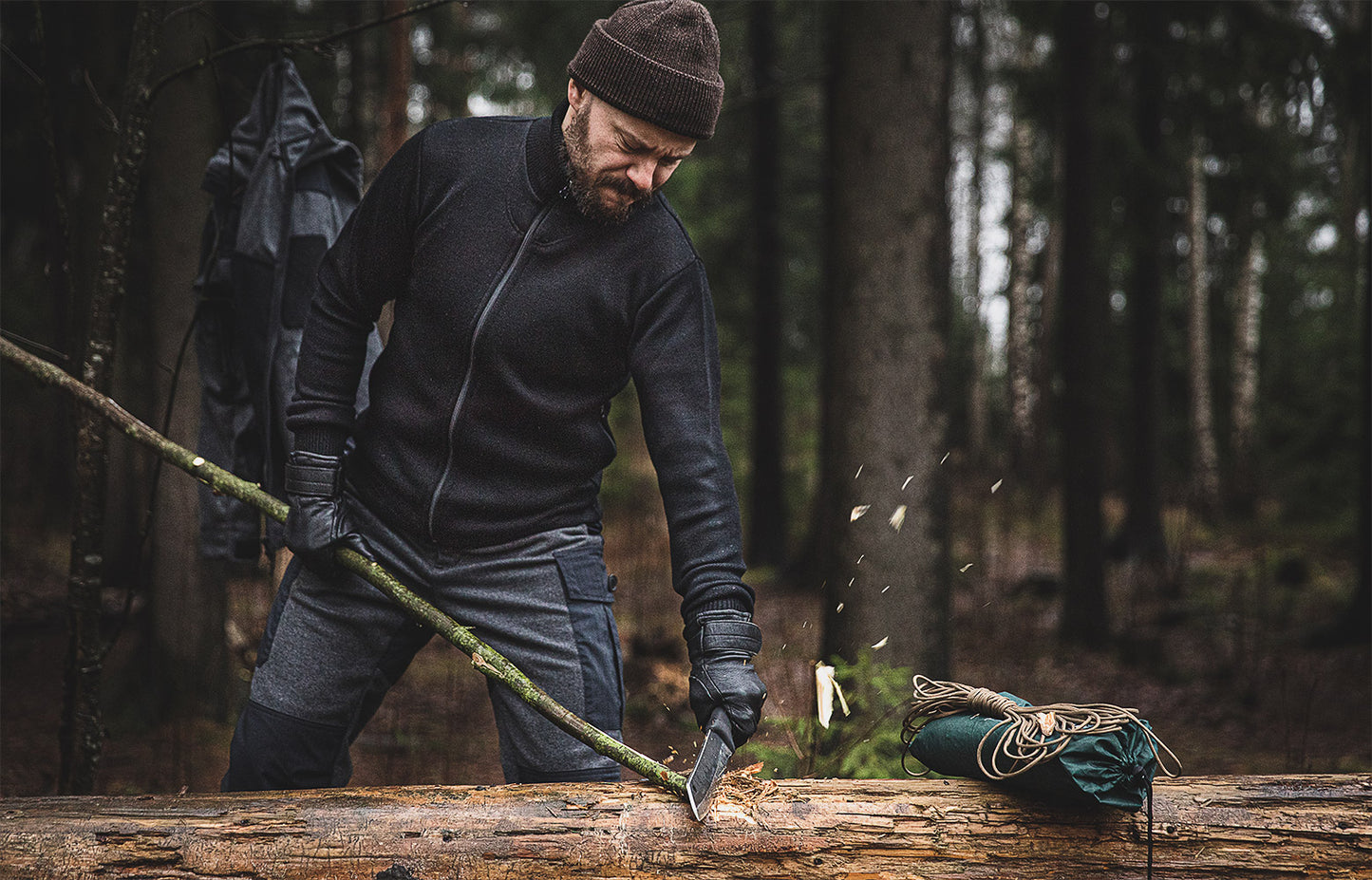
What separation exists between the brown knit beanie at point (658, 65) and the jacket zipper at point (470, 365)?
0.35 meters

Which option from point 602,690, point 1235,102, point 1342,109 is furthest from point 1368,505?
point 602,690

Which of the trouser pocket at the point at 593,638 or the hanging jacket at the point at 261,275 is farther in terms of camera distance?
the hanging jacket at the point at 261,275

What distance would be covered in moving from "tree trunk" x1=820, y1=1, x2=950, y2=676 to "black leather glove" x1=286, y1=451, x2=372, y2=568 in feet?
8.80

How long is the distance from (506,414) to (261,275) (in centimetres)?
93

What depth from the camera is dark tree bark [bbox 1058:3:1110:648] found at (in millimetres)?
8898

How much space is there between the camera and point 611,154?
8.19ft

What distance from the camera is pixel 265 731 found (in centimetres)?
261

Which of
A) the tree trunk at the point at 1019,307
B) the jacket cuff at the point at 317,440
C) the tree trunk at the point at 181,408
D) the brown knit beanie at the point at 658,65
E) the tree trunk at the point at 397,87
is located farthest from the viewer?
the tree trunk at the point at 1019,307

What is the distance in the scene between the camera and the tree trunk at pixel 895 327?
4.69 meters

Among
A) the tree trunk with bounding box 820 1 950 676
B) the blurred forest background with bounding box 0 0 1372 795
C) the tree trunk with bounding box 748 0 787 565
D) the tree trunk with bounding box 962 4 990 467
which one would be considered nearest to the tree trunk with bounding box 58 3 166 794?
the blurred forest background with bounding box 0 0 1372 795

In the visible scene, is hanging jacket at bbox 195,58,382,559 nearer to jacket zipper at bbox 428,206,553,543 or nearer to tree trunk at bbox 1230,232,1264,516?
jacket zipper at bbox 428,206,553,543

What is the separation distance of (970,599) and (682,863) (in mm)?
9184

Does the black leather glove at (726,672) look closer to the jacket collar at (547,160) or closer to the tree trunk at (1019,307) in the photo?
the jacket collar at (547,160)

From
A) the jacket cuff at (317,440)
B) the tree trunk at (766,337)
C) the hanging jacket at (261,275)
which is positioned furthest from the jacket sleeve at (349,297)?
the tree trunk at (766,337)
